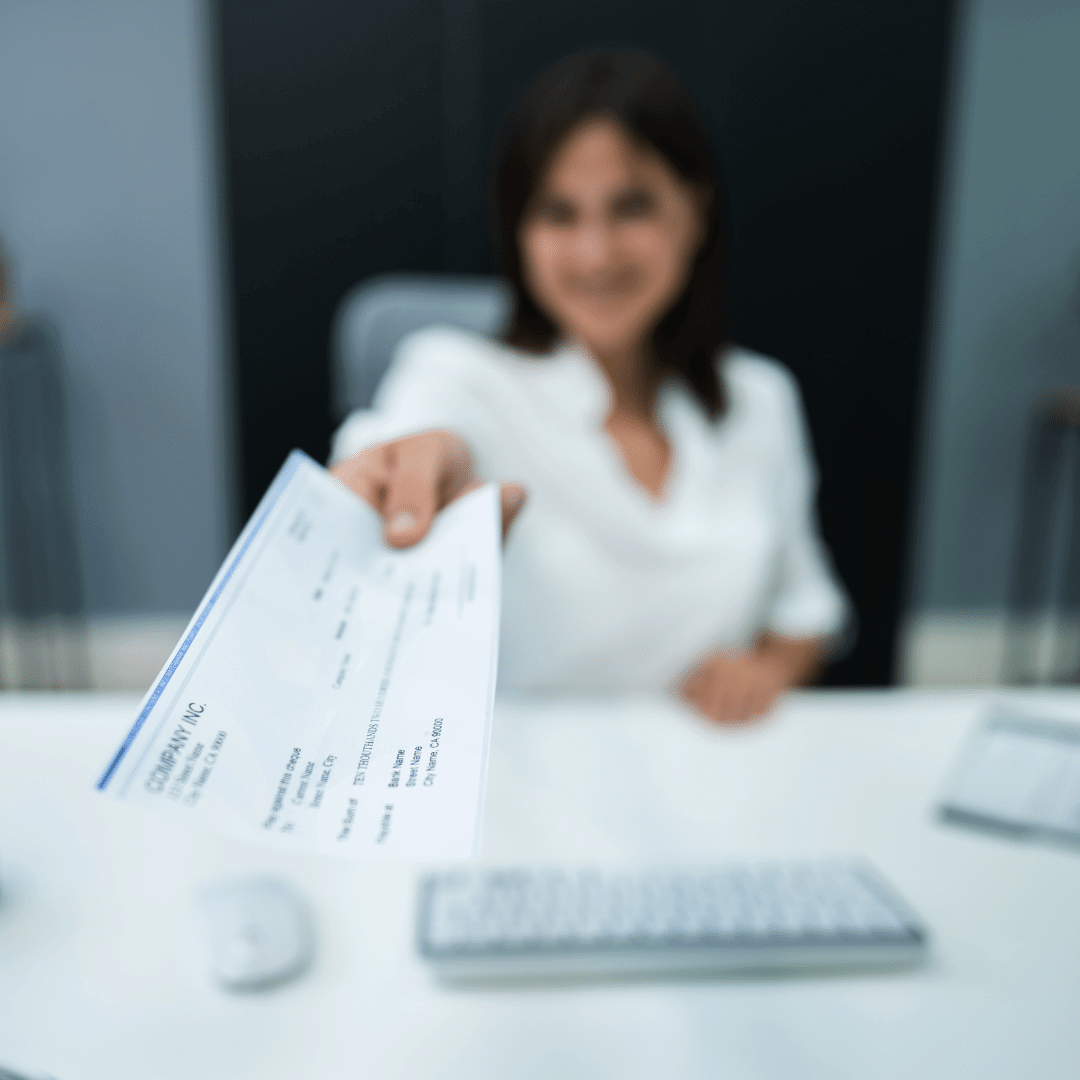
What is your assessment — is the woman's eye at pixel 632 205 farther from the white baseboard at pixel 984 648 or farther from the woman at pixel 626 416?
the white baseboard at pixel 984 648

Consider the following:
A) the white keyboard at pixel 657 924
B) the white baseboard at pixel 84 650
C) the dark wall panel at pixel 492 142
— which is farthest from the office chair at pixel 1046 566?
the white keyboard at pixel 657 924

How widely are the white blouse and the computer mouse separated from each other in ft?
1.66

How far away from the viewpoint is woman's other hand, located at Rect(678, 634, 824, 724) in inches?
31.1

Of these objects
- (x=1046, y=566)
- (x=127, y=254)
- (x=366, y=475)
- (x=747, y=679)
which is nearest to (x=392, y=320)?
(x=747, y=679)

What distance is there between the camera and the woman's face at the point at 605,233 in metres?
Answer: 1.00

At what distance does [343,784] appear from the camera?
257 mm

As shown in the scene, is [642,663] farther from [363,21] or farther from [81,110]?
[81,110]

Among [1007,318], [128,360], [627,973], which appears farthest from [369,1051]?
[1007,318]

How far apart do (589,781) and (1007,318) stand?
6.93 feet

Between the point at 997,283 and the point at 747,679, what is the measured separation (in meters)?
1.89

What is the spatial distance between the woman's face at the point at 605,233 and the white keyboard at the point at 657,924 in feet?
2.29

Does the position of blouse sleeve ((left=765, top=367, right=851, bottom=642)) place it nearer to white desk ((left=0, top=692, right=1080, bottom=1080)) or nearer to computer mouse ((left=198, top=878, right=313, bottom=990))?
white desk ((left=0, top=692, right=1080, bottom=1080))

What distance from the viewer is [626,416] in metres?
1.17

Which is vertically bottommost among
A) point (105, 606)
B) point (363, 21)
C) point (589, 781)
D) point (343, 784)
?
point (105, 606)
